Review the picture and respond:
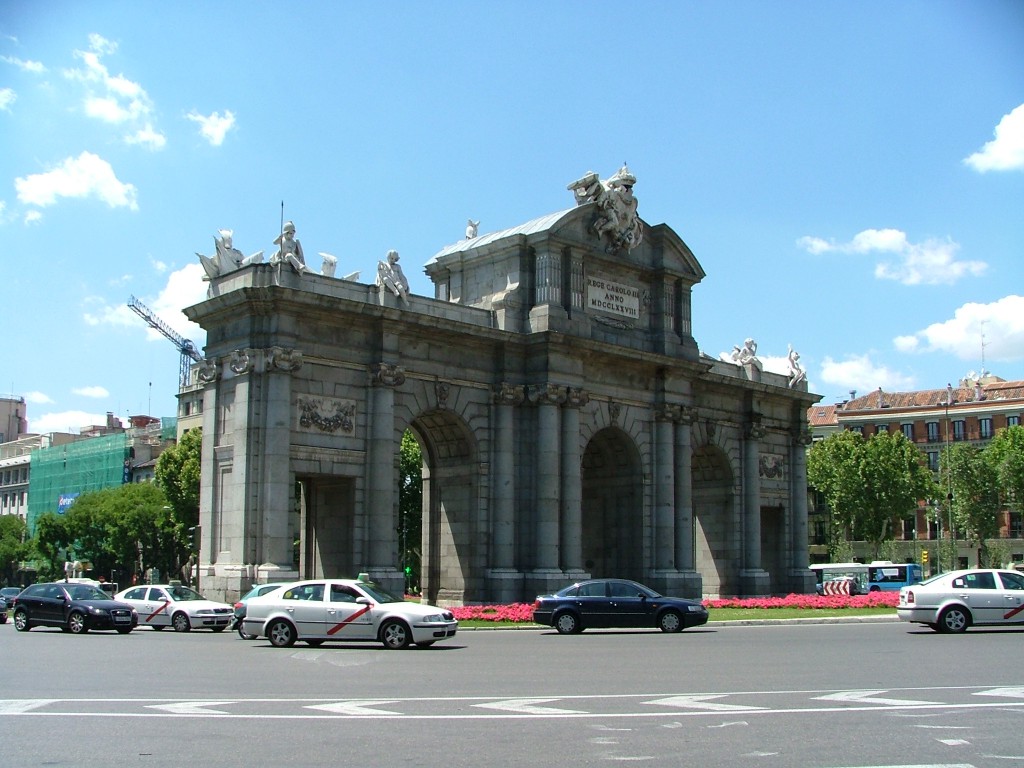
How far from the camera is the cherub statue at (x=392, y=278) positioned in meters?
38.6

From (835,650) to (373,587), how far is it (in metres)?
9.71

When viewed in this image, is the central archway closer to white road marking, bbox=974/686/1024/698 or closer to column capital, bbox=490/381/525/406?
column capital, bbox=490/381/525/406

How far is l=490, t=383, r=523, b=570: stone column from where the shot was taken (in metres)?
41.1

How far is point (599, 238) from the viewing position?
44812mm

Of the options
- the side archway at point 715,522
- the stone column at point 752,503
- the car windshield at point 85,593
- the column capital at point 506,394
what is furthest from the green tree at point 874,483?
the car windshield at point 85,593

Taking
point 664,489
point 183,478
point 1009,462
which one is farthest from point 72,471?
point 1009,462

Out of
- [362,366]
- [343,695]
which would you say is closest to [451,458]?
[362,366]

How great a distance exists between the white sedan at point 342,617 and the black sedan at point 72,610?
7707mm

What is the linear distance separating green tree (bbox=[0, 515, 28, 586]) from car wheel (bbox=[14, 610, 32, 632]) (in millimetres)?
86918

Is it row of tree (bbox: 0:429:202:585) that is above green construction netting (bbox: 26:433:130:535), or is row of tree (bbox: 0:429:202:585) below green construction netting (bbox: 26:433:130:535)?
below

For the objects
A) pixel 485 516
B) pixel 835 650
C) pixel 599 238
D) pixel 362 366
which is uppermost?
pixel 599 238

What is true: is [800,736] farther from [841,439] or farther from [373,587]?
[841,439]

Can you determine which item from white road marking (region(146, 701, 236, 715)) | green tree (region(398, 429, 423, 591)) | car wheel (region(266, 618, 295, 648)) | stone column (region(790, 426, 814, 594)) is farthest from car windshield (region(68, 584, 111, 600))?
green tree (region(398, 429, 423, 591))

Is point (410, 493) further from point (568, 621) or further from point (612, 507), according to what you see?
point (568, 621)
